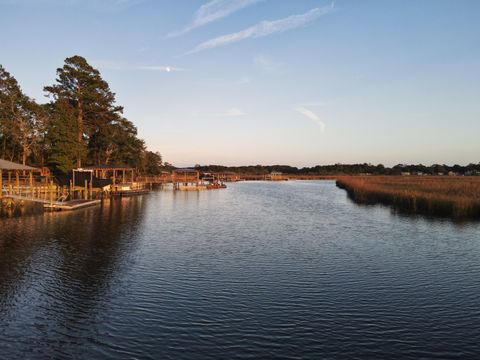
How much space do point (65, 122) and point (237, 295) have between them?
44.0 m

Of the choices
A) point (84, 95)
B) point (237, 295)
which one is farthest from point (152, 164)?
point (237, 295)

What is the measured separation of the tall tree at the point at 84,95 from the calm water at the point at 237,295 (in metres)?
34.9

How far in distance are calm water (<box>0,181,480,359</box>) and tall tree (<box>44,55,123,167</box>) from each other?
1375 inches

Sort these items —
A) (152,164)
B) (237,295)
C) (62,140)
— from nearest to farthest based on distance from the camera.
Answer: (237,295) < (62,140) < (152,164)

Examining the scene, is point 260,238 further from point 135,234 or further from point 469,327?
point 469,327

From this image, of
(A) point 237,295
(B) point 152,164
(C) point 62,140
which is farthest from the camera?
(B) point 152,164

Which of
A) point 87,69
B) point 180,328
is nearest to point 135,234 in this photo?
point 180,328

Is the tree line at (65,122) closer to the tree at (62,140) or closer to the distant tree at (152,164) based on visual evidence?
the tree at (62,140)

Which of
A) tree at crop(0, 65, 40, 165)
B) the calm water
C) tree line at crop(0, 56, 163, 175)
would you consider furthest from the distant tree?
the calm water

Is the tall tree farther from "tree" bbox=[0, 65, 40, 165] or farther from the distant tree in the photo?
the distant tree

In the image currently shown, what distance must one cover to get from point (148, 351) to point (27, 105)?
5064 cm

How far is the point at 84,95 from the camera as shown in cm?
5238

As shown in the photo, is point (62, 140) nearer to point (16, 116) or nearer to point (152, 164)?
point (16, 116)

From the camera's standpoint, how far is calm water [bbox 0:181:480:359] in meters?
8.24
